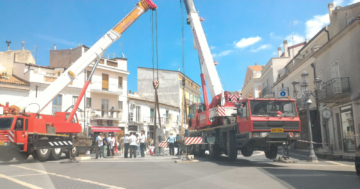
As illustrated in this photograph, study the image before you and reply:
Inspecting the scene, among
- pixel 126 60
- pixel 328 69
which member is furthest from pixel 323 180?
pixel 126 60

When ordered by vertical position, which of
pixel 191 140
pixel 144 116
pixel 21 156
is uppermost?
pixel 144 116

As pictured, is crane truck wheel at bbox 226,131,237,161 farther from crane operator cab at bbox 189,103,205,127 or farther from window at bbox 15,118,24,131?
window at bbox 15,118,24,131

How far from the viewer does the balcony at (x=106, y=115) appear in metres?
35.8

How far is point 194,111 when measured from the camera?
63.0 feet

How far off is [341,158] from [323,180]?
34.5ft

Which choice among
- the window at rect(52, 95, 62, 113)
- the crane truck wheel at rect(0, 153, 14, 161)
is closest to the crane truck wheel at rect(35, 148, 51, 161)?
the crane truck wheel at rect(0, 153, 14, 161)

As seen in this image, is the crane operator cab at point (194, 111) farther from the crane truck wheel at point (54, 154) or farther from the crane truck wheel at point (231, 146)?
the crane truck wheel at point (54, 154)

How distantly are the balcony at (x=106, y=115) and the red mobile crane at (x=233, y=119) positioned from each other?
18965 millimetres

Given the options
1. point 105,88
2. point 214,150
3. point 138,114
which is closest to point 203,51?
point 214,150

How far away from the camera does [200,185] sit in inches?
312

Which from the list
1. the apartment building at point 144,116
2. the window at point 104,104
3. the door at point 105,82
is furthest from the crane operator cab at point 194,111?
the door at point 105,82

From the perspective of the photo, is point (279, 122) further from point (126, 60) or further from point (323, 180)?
point (126, 60)

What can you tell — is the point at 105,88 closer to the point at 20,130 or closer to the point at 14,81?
the point at 14,81

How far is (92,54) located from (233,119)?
1001 cm
